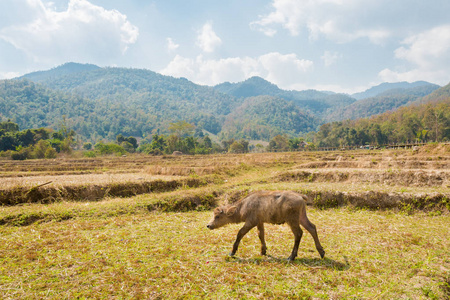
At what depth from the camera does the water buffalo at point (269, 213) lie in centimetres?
557

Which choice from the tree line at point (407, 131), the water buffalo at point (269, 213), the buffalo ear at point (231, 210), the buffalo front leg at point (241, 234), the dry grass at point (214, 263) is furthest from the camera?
the tree line at point (407, 131)

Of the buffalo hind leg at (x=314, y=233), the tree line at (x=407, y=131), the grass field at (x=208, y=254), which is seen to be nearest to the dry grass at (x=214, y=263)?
the grass field at (x=208, y=254)

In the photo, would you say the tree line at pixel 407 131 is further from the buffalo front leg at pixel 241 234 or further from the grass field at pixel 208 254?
the buffalo front leg at pixel 241 234

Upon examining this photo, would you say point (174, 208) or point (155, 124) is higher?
point (155, 124)

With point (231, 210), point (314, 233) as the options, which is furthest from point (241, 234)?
point (314, 233)

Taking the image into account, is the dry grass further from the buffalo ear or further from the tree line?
the tree line

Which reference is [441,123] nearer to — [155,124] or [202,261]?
[202,261]

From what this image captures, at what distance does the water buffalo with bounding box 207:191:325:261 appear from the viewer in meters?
5.57

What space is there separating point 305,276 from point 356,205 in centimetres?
680

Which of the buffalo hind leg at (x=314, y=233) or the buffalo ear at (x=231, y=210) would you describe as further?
the buffalo ear at (x=231, y=210)

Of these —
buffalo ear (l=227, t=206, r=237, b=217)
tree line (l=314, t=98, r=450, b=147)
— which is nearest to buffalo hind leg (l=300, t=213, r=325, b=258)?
buffalo ear (l=227, t=206, r=237, b=217)

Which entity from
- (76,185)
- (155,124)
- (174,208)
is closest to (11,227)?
(76,185)

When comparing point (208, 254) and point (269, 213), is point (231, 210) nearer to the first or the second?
point (269, 213)

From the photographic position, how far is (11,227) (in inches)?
313
